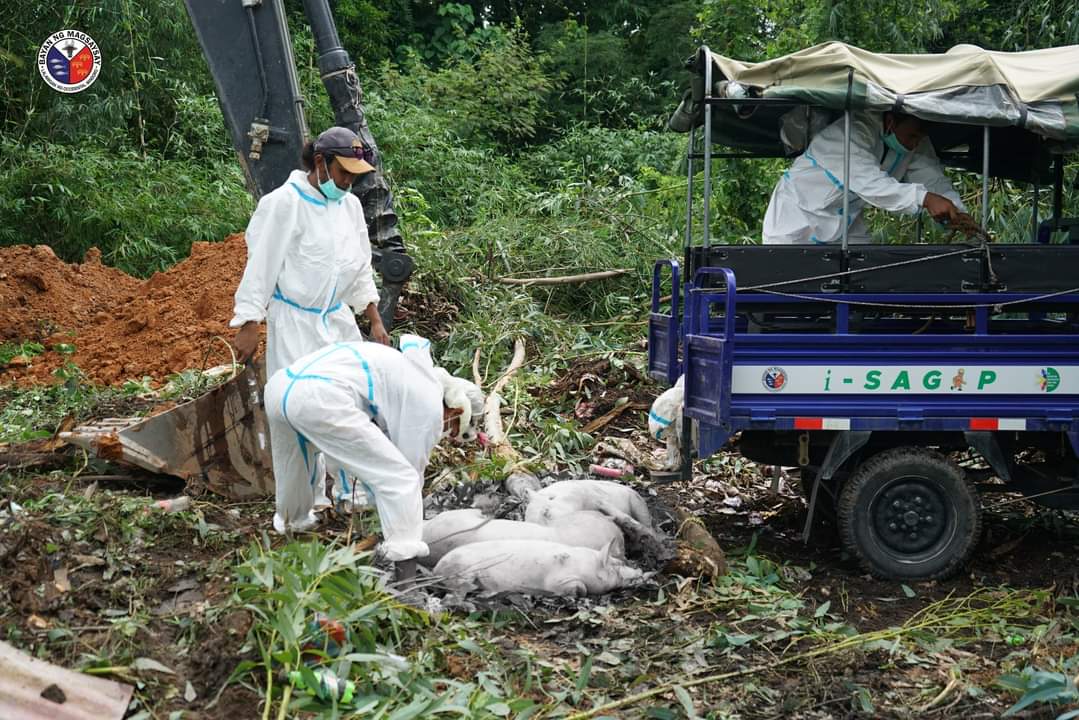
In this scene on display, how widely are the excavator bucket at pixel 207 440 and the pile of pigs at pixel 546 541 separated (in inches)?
44.2

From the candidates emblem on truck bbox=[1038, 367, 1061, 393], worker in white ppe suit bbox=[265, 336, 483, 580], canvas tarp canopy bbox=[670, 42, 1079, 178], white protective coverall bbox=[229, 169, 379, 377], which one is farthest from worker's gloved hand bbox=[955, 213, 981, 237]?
white protective coverall bbox=[229, 169, 379, 377]

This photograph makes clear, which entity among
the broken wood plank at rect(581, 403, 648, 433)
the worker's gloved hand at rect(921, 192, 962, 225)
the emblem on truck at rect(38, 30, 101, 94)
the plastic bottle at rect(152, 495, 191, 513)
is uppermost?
the emblem on truck at rect(38, 30, 101, 94)

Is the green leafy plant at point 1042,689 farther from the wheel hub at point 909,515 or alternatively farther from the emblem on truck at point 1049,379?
the emblem on truck at point 1049,379

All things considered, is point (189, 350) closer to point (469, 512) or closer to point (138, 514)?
point (138, 514)

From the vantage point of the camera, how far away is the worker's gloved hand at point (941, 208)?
6223 millimetres

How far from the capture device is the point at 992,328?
22.2ft

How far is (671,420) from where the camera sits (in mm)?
6324

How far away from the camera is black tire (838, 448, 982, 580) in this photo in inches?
237

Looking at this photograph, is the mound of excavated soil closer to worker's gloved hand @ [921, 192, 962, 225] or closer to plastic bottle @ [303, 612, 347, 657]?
worker's gloved hand @ [921, 192, 962, 225]

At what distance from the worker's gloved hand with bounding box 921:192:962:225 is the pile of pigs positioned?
2116 millimetres

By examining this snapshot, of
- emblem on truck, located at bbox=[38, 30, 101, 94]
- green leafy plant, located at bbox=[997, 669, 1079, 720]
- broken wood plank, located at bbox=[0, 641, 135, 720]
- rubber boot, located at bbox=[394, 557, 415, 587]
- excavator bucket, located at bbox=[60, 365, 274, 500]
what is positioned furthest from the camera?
emblem on truck, located at bbox=[38, 30, 101, 94]

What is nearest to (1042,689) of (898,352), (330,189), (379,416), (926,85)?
(898,352)

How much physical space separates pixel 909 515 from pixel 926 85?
7.02 feet

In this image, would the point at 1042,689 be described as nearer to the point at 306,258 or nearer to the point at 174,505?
the point at 306,258
